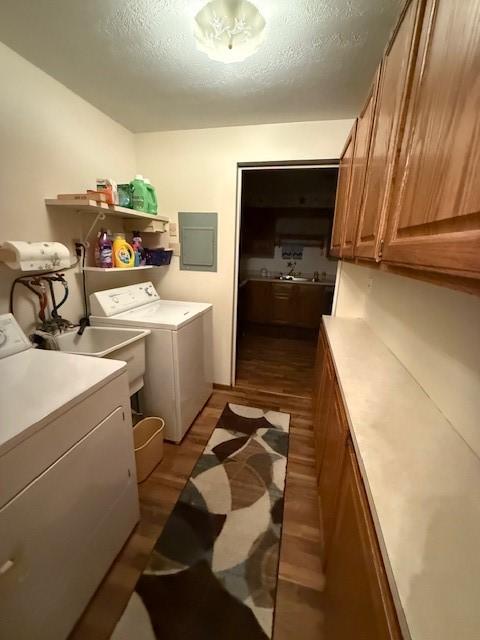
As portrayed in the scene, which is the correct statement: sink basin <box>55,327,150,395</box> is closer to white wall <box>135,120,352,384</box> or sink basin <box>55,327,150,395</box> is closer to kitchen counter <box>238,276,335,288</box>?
white wall <box>135,120,352,384</box>

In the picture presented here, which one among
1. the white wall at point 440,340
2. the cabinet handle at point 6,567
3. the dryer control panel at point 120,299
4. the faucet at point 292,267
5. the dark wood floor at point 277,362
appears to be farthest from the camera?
the faucet at point 292,267

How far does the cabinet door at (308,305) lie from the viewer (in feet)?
14.2

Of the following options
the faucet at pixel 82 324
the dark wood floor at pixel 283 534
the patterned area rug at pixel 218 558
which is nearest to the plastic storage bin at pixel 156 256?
the faucet at pixel 82 324

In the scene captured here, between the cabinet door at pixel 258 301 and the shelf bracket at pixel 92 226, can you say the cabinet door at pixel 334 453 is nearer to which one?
the shelf bracket at pixel 92 226

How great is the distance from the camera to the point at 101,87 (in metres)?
1.66

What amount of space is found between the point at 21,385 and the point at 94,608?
3.18ft

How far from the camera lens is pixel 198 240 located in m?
2.41

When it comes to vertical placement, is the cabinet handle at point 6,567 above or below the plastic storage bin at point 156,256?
below

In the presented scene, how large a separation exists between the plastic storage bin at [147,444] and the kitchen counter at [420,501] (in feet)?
4.09

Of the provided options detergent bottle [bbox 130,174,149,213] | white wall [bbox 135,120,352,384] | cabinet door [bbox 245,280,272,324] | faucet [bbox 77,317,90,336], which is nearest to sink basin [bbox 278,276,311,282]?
cabinet door [bbox 245,280,272,324]

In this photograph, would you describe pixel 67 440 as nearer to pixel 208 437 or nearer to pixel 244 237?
pixel 208 437

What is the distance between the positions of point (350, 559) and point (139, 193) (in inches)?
92.0

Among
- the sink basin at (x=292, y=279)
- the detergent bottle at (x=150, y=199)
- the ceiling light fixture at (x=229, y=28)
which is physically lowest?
the sink basin at (x=292, y=279)

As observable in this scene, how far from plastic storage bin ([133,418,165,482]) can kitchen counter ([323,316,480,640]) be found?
4.09ft
